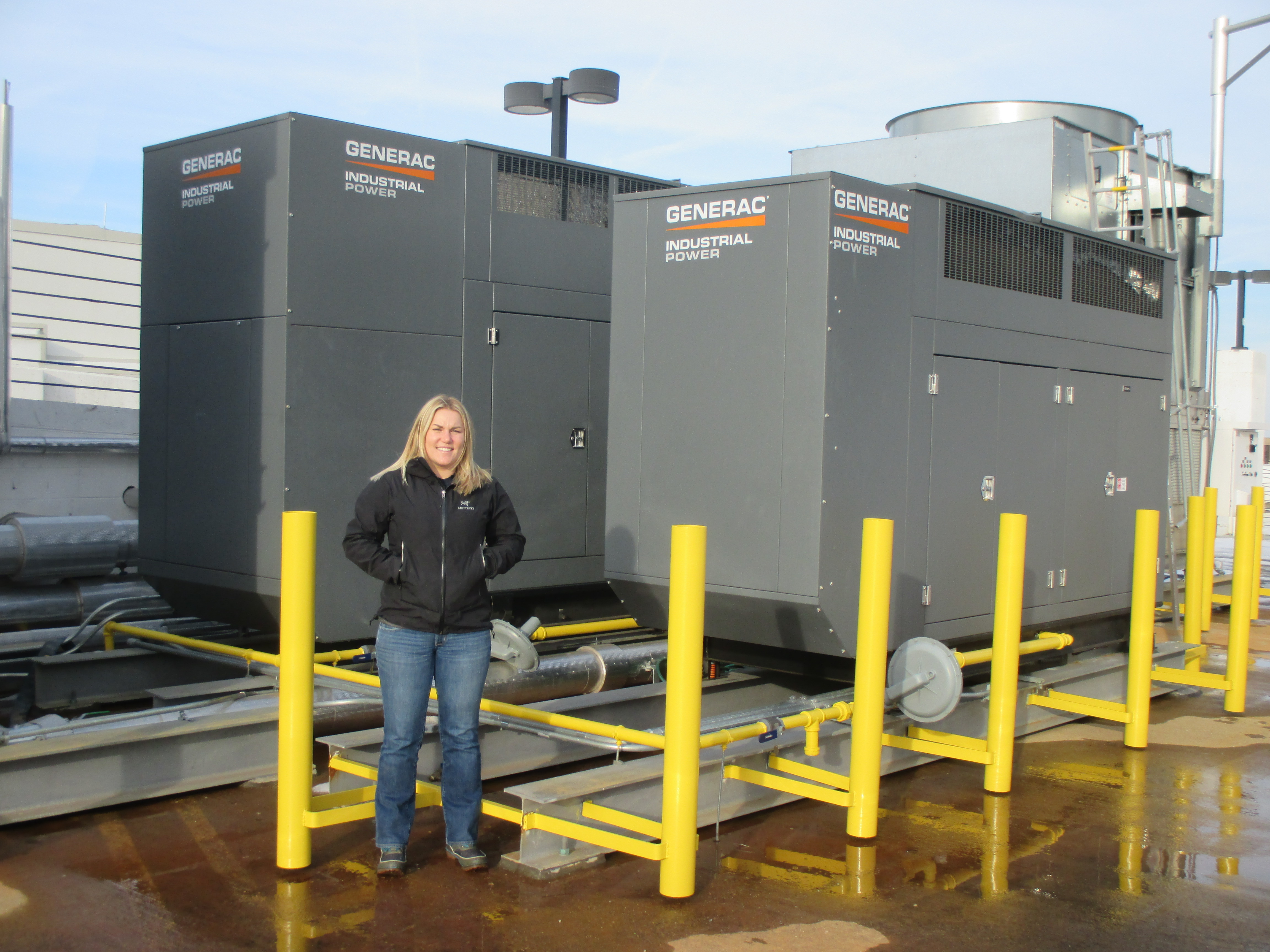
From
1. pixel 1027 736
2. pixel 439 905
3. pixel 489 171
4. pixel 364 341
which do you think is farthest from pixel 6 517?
pixel 1027 736

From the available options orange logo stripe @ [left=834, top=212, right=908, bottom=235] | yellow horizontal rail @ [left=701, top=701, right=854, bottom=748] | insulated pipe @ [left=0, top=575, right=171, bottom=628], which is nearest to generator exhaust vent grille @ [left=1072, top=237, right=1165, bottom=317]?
orange logo stripe @ [left=834, top=212, right=908, bottom=235]

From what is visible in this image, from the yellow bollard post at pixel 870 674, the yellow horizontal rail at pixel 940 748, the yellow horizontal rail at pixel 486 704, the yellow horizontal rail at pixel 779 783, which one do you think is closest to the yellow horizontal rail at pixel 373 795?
the yellow horizontal rail at pixel 486 704

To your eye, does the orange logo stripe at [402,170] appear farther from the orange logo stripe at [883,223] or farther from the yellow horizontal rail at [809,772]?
the yellow horizontal rail at [809,772]

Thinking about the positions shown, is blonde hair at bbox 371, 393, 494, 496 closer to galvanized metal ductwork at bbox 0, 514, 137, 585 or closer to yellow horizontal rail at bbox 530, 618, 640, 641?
yellow horizontal rail at bbox 530, 618, 640, 641

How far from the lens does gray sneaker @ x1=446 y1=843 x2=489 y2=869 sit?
4.29 m

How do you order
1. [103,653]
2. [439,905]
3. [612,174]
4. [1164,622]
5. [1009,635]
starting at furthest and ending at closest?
1. [1164,622]
2. [612,174]
3. [103,653]
4. [1009,635]
5. [439,905]

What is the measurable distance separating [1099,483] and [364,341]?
452cm

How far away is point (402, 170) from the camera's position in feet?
21.9

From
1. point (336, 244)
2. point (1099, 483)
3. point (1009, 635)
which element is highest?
point (336, 244)

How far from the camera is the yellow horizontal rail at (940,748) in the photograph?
5559 mm

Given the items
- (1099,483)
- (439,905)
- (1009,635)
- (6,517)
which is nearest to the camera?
(439,905)

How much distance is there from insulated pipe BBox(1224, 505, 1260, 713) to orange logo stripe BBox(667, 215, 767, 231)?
3.88 m

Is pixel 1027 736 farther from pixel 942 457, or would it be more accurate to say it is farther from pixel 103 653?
pixel 103 653

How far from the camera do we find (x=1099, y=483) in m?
7.28
